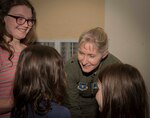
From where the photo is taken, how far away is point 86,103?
6.32 ft

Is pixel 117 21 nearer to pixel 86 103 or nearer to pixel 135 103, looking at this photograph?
pixel 86 103

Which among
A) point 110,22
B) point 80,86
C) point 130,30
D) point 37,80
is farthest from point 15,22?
point 130,30

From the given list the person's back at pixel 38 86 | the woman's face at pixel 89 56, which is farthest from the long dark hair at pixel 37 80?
the woman's face at pixel 89 56

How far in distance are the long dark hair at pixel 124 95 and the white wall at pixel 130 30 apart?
3.41ft

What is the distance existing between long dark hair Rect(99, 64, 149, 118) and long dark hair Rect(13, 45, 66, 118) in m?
0.28

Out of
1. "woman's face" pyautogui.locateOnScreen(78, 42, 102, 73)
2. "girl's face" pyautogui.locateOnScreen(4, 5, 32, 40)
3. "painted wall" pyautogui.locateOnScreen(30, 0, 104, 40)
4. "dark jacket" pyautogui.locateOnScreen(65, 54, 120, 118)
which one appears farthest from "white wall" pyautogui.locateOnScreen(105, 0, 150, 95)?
"girl's face" pyautogui.locateOnScreen(4, 5, 32, 40)

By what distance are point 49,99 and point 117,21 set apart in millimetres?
1327

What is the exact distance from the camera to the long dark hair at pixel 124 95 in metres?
1.19

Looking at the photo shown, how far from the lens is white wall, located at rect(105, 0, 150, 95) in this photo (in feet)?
7.13

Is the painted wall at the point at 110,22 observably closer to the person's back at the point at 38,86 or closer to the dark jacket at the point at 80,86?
the dark jacket at the point at 80,86

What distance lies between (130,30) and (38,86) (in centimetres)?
137

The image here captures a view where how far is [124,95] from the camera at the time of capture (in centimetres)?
119

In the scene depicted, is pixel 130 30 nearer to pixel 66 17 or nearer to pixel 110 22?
pixel 110 22

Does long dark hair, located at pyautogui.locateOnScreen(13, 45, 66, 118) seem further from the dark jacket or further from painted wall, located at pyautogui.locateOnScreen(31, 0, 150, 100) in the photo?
painted wall, located at pyautogui.locateOnScreen(31, 0, 150, 100)
